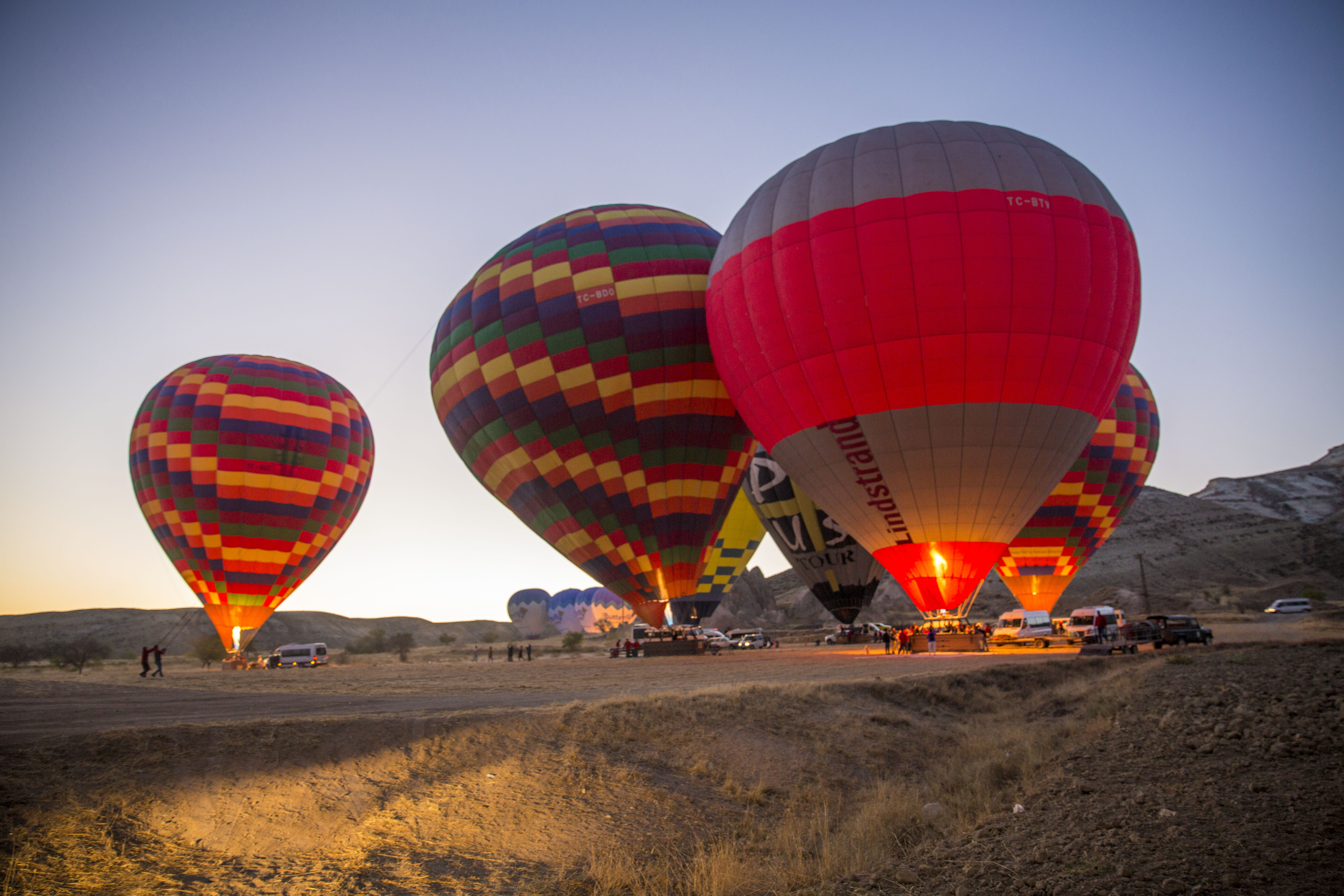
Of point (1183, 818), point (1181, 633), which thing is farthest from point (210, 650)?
point (1183, 818)

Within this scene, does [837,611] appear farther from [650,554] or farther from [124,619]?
[124,619]

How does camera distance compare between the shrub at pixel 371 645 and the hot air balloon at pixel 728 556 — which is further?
the shrub at pixel 371 645

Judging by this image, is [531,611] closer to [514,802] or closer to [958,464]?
[958,464]

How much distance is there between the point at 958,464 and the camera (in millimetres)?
17688

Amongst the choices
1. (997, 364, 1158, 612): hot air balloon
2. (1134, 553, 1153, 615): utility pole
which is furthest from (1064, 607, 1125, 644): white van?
(1134, 553, 1153, 615): utility pole

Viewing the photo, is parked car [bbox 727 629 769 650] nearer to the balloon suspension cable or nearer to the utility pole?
the balloon suspension cable

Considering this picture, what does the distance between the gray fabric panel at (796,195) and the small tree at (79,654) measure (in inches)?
1321

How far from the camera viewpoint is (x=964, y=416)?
1730 cm

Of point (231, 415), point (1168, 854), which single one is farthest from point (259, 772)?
point (231, 415)

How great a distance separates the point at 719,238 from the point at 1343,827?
2343cm

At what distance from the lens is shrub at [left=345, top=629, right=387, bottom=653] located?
203 feet

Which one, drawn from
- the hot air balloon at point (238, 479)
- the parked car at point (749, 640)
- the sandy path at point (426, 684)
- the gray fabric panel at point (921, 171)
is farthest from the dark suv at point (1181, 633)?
the hot air balloon at point (238, 479)

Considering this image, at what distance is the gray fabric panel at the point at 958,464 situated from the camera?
17.4 metres

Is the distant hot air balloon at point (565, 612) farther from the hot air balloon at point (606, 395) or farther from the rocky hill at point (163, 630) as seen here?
the hot air balloon at point (606, 395)
